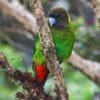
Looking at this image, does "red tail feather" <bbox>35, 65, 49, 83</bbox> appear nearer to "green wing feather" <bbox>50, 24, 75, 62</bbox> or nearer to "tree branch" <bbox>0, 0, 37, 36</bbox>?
"green wing feather" <bbox>50, 24, 75, 62</bbox>

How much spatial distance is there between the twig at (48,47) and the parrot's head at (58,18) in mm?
680

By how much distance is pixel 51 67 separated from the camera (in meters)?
1.57

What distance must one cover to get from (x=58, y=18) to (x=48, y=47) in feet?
2.78

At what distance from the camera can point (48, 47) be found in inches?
59.6

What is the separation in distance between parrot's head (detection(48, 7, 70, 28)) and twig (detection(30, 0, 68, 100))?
0.68 meters

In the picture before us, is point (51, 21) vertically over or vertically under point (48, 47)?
under

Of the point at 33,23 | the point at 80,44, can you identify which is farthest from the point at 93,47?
the point at 33,23

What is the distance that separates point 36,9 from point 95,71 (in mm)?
1766

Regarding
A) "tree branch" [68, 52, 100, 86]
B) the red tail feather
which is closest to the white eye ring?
the red tail feather

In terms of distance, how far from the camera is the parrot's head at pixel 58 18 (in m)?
2.25

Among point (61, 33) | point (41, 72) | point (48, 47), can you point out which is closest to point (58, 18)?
point (61, 33)

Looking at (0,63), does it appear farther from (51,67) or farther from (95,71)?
(95,71)

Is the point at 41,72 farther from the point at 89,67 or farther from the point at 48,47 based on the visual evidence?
the point at 89,67

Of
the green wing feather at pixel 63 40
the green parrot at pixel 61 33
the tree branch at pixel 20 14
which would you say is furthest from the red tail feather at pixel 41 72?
the tree branch at pixel 20 14
